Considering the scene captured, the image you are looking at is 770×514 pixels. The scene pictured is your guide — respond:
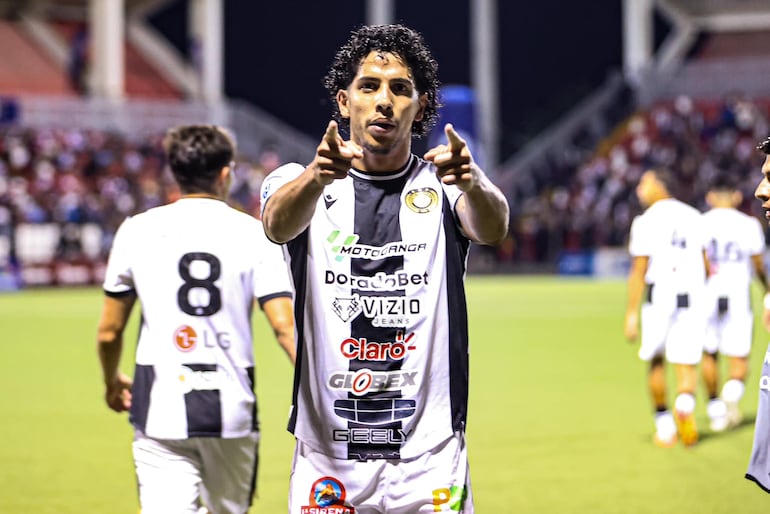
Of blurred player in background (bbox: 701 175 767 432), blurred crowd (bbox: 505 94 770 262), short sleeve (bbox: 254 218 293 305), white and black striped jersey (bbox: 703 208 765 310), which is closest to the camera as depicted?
short sleeve (bbox: 254 218 293 305)

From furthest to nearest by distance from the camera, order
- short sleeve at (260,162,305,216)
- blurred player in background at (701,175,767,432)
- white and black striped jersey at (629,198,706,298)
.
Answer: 1. blurred player in background at (701,175,767,432)
2. white and black striped jersey at (629,198,706,298)
3. short sleeve at (260,162,305,216)

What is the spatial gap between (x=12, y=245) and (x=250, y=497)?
86.3 ft

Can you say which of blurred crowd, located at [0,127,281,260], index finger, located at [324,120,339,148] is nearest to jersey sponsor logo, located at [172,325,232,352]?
index finger, located at [324,120,339,148]

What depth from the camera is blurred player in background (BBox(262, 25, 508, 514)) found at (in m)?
3.66

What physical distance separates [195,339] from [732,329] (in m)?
6.53

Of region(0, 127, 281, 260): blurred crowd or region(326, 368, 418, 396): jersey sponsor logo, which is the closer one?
region(326, 368, 418, 396): jersey sponsor logo

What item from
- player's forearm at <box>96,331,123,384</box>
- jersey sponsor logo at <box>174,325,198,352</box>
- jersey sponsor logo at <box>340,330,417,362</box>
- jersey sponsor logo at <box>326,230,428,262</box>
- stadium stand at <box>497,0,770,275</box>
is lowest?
player's forearm at <box>96,331,123,384</box>

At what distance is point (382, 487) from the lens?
3664mm

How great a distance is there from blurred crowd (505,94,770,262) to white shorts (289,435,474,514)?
97.9 ft

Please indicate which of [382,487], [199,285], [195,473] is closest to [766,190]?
[382,487]

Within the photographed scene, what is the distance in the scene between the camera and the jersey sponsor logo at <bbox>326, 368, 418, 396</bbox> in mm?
3684

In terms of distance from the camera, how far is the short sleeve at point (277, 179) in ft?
11.9

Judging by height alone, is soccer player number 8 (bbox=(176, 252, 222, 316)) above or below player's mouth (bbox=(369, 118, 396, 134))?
below

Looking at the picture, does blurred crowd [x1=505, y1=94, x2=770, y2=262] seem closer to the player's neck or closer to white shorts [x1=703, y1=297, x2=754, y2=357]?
white shorts [x1=703, y1=297, x2=754, y2=357]
